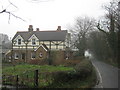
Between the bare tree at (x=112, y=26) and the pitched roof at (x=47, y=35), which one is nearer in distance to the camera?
the bare tree at (x=112, y=26)

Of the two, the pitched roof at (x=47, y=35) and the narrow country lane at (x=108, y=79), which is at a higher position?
the pitched roof at (x=47, y=35)

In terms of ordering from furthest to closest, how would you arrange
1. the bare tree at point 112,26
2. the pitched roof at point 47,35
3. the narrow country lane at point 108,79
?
the pitched roof at point 47,35 → the bare tree at point 112,26 → the narrow country lane at point 108,79

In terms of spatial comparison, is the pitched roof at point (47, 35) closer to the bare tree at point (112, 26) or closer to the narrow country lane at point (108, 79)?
the bare tree at point (112, 26)

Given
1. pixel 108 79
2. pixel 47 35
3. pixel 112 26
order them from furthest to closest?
pixel 47 35 < pixel 112 26 < pixel 108 79

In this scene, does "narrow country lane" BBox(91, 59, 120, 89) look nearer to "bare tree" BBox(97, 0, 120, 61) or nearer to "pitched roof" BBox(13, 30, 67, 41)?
"bare tree" BBox(97, 0, 120, 61)

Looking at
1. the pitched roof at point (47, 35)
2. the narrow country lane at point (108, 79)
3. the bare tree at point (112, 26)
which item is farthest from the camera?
the pitched roof at point (47, 35)

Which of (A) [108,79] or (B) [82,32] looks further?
(B) [82,32]

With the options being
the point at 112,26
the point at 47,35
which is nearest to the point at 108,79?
the point at 112,26

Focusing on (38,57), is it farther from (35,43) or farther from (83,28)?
(83,28)

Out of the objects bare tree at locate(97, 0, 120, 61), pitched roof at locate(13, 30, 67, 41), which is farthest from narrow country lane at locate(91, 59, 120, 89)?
pitched roof at locate(13, 30, 67, 41)

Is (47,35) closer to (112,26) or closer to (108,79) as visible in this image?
(112,26)

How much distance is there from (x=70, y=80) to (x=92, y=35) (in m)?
52.2

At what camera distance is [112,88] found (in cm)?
1429

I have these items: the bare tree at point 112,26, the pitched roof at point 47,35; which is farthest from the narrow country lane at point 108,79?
the pitched roof at point 47,35
